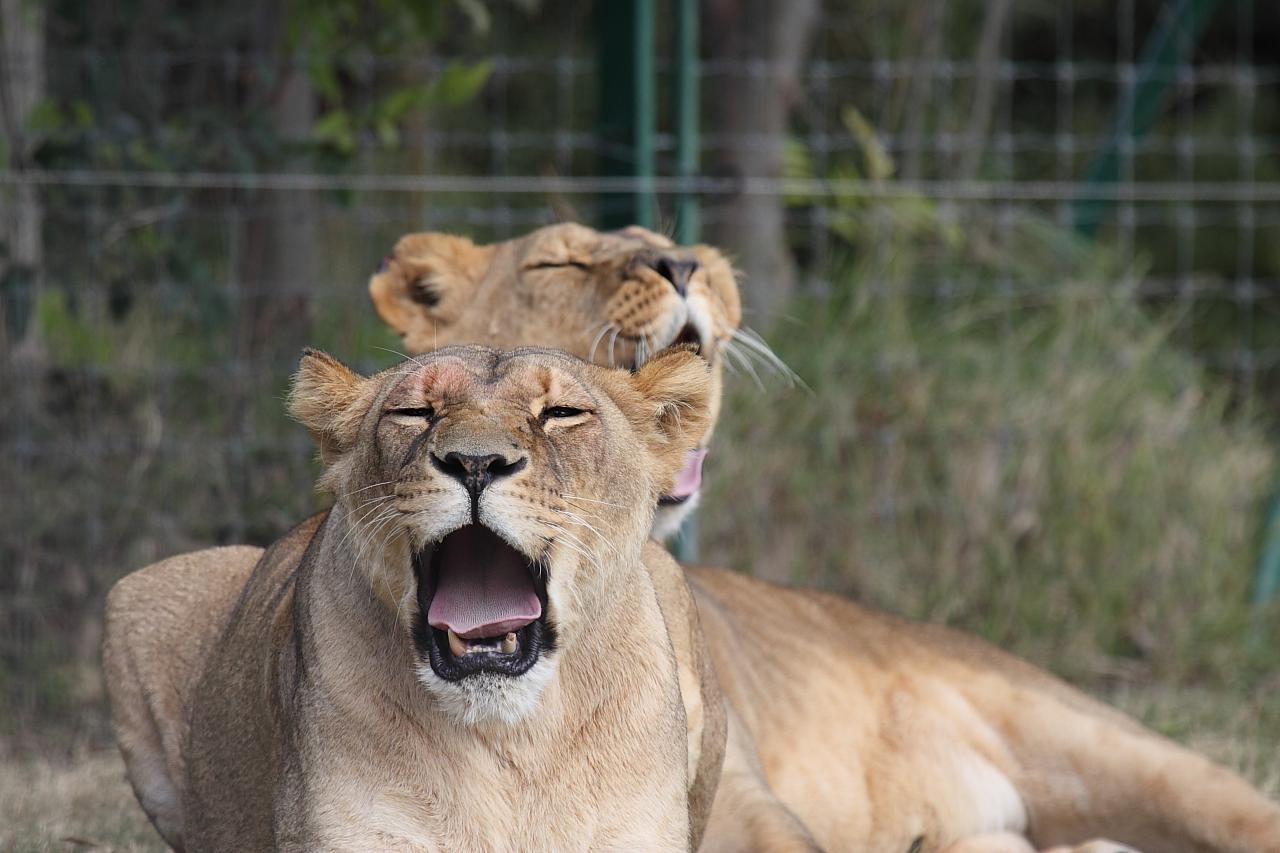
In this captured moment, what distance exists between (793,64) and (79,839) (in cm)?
391

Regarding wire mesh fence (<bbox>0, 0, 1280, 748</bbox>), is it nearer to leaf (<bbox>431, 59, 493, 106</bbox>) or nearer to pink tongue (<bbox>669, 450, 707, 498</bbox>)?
leaf (<bbox>431, 59, 493, 106</bbox>)

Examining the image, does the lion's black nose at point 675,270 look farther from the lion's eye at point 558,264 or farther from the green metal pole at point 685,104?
the green metal pole at point 685,104

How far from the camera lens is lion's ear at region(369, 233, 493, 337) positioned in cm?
372

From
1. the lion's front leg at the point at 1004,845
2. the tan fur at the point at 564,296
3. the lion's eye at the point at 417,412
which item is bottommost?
the lion's front leg at the point at 1004,845

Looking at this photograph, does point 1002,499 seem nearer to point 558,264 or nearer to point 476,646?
point 558,264

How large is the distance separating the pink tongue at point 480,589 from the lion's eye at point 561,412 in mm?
181

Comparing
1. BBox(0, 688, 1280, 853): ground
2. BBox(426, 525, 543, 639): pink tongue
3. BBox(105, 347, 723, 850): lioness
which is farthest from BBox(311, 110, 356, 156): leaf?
BBox(426, 525, 543, 639): pink tongue

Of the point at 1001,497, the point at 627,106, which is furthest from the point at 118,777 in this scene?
the point at 1001,497

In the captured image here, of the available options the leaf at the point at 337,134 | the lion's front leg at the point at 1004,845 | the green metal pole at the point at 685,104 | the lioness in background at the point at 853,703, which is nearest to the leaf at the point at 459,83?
the leaf at the point at 337,134

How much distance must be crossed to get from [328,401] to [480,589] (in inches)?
16.1

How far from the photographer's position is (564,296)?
361 centimetres

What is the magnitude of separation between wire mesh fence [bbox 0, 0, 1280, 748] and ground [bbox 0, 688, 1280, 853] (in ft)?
1.14

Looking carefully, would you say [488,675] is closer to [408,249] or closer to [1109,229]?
[408,249]

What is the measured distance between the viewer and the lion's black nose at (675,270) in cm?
346
